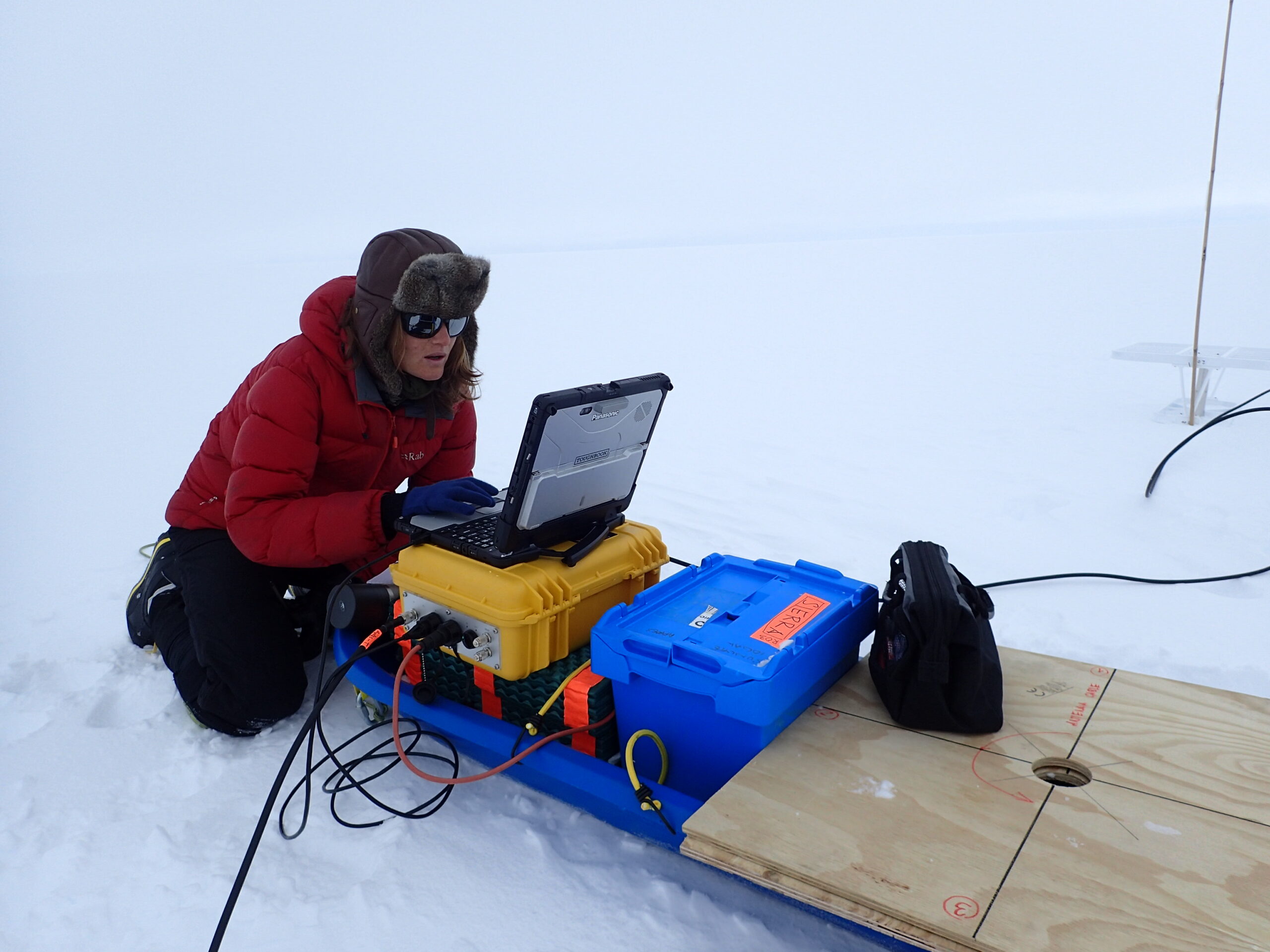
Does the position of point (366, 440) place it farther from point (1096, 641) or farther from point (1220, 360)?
point (1220, 360)

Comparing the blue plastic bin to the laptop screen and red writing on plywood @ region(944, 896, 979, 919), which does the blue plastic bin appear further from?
red writing on plywood @ region(944, 896, 979, 919)

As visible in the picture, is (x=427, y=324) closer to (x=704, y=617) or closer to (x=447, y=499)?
(x=447, y=499)

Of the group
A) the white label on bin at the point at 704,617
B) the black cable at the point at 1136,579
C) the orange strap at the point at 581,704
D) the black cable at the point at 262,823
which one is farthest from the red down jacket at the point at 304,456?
the black cable at the point at 1136,579

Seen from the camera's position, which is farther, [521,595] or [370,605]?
[370,605]

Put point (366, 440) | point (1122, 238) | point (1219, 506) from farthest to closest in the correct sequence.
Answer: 1. point (1122, 238)
2. point (1219, 506)
3. point (366, 440)

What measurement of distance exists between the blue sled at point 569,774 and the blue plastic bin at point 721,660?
0.07 m

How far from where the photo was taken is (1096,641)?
7.69ft

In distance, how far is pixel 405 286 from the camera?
1.75m

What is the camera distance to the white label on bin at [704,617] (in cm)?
153

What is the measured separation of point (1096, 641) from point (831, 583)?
106cm

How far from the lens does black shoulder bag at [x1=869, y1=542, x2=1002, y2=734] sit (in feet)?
4.64

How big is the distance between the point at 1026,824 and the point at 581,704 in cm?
71

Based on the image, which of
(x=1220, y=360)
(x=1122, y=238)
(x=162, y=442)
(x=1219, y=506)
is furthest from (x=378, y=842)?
(x=1122, y=238)

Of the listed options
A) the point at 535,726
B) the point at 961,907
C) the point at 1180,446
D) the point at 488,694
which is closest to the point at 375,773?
the point at 488,694
